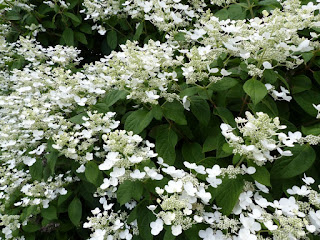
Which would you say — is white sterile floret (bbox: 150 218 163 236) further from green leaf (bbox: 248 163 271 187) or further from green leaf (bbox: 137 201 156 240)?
green leaf (bbox: 248 163 271 187)

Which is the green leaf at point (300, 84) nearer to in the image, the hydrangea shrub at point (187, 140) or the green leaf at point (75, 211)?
the hydrangea shrub at point (187, 140)

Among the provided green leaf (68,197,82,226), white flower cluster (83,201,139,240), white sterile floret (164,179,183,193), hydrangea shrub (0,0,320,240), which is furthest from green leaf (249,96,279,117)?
green leaf (68,197,82,226)

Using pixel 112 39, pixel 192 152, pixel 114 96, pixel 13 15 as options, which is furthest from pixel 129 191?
pixel 13 15

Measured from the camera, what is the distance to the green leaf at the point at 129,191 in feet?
4.07

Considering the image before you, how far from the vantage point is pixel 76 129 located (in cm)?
167

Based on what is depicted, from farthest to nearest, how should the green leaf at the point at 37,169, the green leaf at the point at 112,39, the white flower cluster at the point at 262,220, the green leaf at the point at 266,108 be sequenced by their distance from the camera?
the green leaf at the point at 112,39, the green leaf at the point at 37,169, the green leaf at the point at 266,108, the white flower cluster at the point at 262,220

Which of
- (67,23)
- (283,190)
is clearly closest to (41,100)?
(283,190)

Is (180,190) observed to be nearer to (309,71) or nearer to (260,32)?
(260,32)

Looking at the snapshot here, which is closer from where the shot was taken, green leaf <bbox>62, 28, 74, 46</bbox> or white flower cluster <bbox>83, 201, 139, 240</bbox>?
white flower cluster <bbox>83, 201, 139, 240</bbox>

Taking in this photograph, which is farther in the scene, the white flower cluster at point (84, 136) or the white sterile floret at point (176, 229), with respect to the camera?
the white flower cluster at point (84, 136)

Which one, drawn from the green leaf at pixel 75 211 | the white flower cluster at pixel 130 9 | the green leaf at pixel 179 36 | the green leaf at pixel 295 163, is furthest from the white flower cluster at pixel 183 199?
the white flower cluster at pixel 130 9

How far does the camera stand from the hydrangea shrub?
1162 millimetres

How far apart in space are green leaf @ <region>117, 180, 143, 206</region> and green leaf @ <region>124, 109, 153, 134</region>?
0.31 metres

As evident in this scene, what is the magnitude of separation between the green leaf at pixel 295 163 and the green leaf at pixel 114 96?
913 mm
